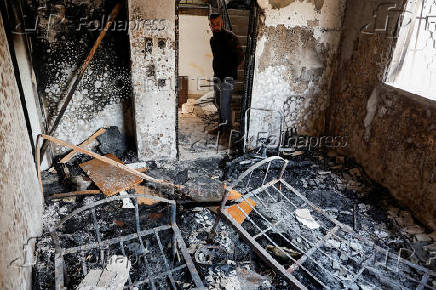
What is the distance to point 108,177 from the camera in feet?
13.5

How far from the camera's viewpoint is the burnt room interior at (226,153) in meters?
2.78

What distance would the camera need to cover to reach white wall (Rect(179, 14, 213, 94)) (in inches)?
299

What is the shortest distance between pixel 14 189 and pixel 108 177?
1.68 metres

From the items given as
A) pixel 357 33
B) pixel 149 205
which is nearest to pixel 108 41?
pixel 149 205

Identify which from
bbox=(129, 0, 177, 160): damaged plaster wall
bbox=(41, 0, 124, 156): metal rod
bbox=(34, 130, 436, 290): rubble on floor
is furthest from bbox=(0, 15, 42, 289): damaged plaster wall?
bbox=(129, 0, 177, 160): damaged plaster wall

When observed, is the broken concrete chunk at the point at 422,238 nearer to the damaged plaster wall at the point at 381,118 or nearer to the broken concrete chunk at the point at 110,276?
the damaged plaster wall at the point at 381,118

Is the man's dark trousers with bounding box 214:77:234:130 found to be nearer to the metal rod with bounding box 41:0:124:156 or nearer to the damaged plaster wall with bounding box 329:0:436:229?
the damaged plaster wall with bounding box 329:0:436:229

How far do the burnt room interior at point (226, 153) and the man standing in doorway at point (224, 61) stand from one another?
3.7 inches

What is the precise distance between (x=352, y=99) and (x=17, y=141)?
4.49 metres

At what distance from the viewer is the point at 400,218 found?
A: 12.0 feet

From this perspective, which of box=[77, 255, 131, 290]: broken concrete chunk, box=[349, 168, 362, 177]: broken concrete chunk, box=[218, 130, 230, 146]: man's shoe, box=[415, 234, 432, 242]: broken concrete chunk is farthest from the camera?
box=[218, 130, 230, 146]: man's shoe

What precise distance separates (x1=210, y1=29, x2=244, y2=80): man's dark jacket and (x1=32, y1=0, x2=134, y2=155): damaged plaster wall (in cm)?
174

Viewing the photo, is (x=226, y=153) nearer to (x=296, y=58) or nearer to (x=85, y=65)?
(x=296, y=58)

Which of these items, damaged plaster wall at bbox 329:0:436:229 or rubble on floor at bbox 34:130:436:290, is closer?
rubble on floor at bbox 34:130:436:290
